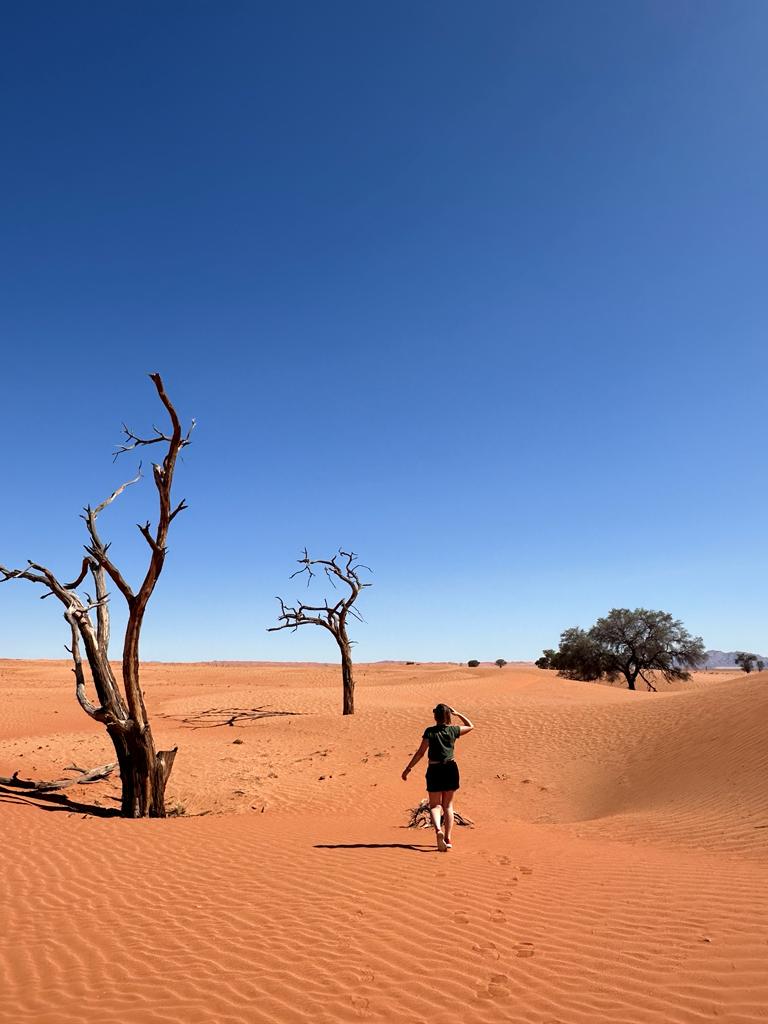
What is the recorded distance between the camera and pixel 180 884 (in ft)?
23.6

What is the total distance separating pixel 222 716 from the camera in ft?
81.4

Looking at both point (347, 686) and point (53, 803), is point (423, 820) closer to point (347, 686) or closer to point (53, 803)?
point (53, 803)

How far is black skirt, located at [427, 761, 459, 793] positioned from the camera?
8.62 meters

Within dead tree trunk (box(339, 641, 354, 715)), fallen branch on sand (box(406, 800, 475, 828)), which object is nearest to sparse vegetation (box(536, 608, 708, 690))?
dead tree trunk (box(339, 641, 354, 715))

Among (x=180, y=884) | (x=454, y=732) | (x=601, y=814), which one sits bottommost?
Result: (x=601, y=814)

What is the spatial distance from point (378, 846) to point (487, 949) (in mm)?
4193

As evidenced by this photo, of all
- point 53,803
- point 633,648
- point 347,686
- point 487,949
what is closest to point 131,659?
point 53,803

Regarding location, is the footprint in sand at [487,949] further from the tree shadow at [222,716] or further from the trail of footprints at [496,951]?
the tree shadow at [222,716]

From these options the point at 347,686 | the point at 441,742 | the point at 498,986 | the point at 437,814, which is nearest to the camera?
the point at 498,986

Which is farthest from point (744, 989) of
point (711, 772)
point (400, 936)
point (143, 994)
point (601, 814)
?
point (711, 772)

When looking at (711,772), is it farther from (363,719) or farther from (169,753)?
(363,719)

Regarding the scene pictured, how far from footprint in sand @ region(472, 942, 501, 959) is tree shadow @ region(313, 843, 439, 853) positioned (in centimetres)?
362

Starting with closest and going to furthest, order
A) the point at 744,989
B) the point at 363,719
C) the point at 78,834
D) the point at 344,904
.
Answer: the point at 744,989, the point at 344,904, the point at 78,834, the point at 363,719

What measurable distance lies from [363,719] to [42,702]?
16.6 meters
